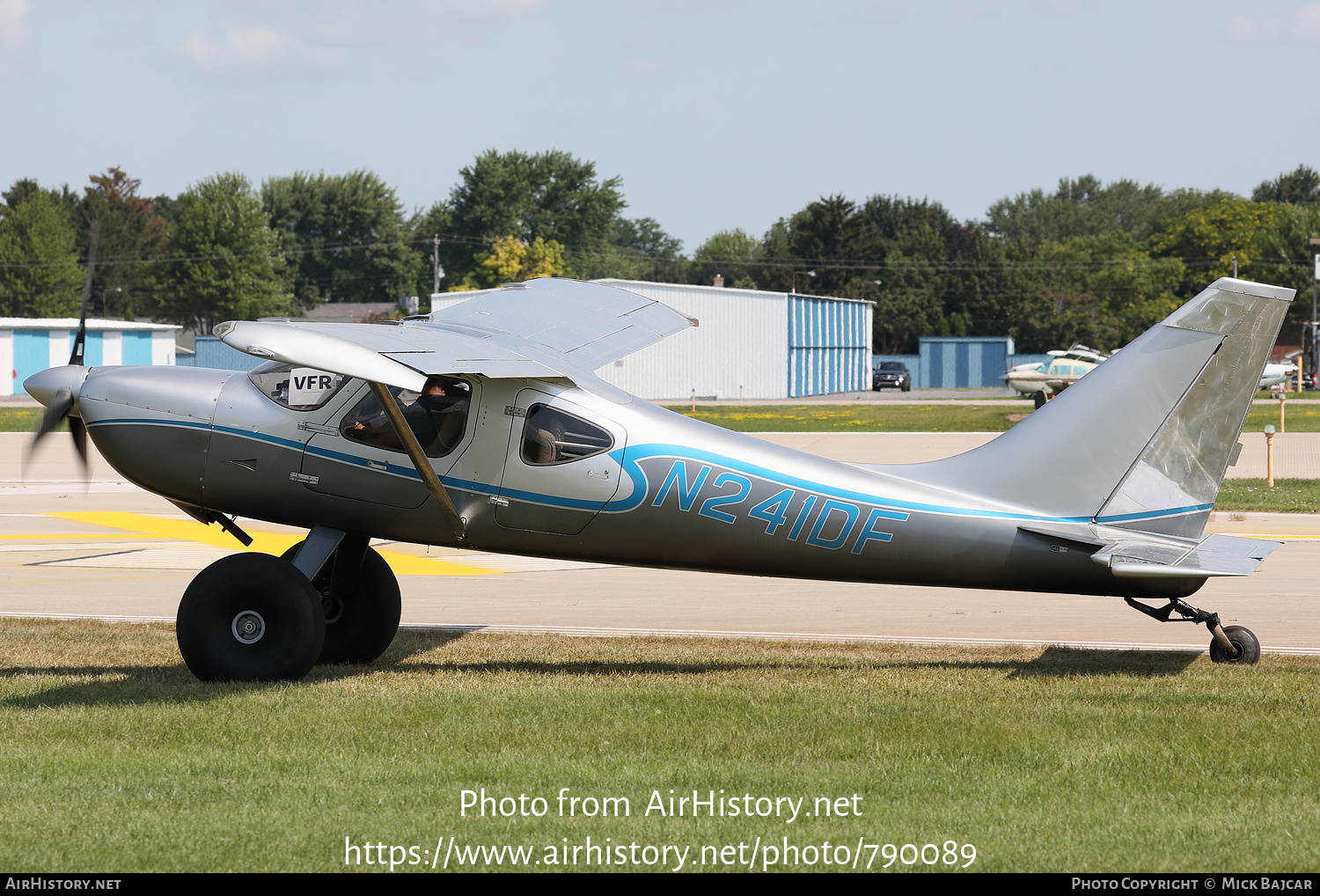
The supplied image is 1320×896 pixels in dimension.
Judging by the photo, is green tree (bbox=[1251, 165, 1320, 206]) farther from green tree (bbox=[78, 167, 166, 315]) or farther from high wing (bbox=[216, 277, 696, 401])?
high wing (bbox=[216, 277, 696, 401])

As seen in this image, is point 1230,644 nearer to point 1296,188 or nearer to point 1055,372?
point 1055,372

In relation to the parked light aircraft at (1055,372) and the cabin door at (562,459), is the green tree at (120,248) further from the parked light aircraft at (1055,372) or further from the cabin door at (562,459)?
the cabin door at (562,459)

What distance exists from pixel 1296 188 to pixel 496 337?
555ft

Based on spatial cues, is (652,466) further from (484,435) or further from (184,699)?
(184,699)

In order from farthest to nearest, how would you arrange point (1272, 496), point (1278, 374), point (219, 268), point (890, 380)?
point (219, 268)
point (890, 380)
point (1278, 374)
point (1272, 496)

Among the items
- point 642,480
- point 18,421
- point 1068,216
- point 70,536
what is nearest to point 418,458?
point 642,480

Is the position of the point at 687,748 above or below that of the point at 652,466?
below

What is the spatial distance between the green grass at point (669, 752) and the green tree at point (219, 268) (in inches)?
3924

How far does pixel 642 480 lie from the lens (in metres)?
9.46

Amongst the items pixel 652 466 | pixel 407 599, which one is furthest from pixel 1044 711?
pixel 407 599

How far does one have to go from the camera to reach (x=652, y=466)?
31.1ft

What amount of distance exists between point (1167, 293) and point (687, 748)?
127m

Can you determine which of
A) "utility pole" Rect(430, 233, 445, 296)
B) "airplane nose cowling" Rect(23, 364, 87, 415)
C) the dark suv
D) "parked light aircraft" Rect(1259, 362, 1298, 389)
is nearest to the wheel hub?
"airplane nose cowling" Rect(23, 364, 87, 415)

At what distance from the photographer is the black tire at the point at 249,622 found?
929cm
